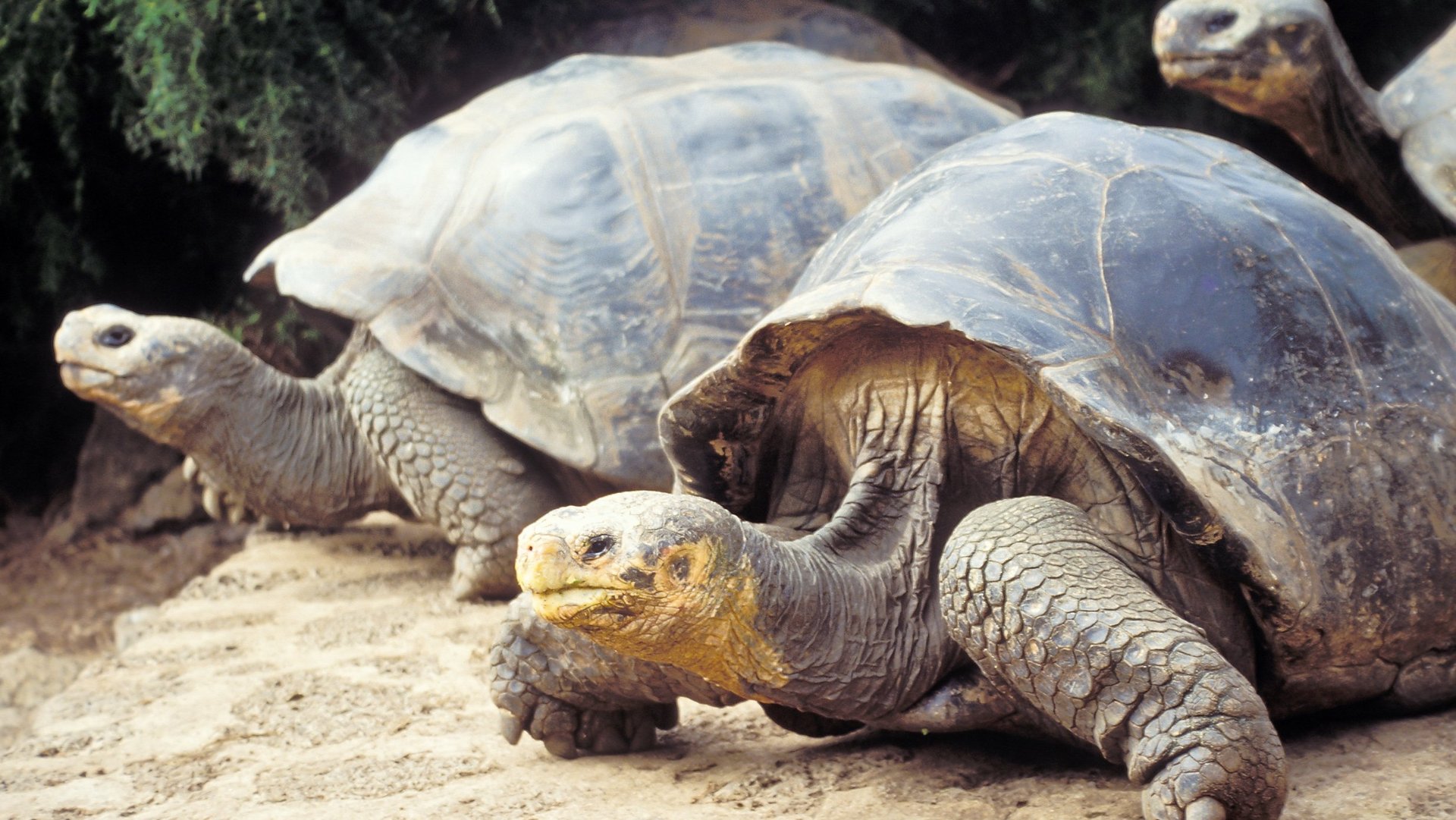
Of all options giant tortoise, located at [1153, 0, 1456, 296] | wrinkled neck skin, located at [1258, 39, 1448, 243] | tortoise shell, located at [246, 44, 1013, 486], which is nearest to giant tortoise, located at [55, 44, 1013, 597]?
tortoise shell, located at [246, 44, 1013, 486]

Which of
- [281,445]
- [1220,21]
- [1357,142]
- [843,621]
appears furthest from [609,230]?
[1357,142]

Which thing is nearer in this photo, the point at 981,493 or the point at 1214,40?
the point at 981,493

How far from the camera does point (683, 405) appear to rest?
8.88 feet

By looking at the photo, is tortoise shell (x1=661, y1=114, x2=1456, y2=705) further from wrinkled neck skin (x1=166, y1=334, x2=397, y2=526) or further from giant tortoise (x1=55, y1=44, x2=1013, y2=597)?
wrinkled neck skin (x1=166, y1=334, x2=397, y2=526)

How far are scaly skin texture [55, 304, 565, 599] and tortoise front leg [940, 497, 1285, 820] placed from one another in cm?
231

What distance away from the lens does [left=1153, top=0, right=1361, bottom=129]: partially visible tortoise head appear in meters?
4.28

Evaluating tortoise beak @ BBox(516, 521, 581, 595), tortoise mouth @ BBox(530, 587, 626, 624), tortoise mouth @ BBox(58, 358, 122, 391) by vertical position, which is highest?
tortoise mouth @ BBox(58, 358, 122, 391)

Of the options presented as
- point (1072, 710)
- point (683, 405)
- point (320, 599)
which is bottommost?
point (320, 599)

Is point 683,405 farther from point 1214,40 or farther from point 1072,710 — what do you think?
point 1214,40

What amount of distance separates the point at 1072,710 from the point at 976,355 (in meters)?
0.63

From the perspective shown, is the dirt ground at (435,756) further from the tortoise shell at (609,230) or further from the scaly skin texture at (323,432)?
the tortoise shell at (609,230)

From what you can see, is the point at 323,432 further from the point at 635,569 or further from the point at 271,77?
the point at 635,569

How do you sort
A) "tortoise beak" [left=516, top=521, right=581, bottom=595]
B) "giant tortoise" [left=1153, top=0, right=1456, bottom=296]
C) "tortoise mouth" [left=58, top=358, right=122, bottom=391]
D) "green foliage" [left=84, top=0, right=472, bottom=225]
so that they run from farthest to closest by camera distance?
"green foliage" [left=84, top=0, right=472, bottom=225] → "tortoise mouth" [left=58, top=358, right=122, bottom=391] → "giant tortoise" [left=1153, top=0, right=1456, bottom=296] → "tortoise beak" [left=516, top=521, right=581, bottom=595]

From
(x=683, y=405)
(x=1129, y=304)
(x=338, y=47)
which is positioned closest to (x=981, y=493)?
(x=1129, y=304)
